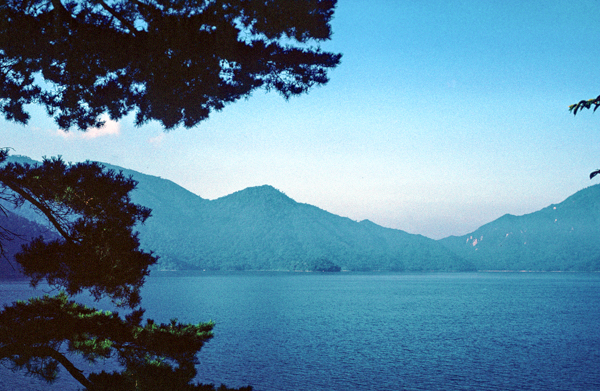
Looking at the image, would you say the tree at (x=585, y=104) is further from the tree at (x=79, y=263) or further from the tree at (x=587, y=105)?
the tree at (x=79, y=263)

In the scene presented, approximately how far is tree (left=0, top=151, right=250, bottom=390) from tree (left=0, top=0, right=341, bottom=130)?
2610 millimetres

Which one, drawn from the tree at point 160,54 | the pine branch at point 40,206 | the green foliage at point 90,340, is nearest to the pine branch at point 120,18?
the tree at point 160,54

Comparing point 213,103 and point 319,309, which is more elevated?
point 213,103

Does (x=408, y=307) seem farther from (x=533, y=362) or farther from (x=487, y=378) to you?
(x=487, y=378)

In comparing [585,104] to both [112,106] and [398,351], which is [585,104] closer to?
[112,106]

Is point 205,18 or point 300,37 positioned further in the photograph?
point 300,37

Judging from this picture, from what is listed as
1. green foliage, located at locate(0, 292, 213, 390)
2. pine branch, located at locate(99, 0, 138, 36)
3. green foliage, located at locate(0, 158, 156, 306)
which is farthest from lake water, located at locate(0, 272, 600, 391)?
pine branch, located at locate(99, 0, 138, 36)

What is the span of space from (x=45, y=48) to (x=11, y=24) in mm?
718

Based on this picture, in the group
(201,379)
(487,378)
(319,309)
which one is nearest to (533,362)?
(487,378)

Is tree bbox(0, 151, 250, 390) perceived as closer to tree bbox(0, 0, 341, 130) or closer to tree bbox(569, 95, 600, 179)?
Answer: tree bbox(0, 0, 341, 130)

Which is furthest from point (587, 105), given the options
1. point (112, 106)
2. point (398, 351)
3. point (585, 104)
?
point (398, 351)

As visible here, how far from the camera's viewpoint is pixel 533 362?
112ft

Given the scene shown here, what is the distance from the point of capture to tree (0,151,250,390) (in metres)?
6.96

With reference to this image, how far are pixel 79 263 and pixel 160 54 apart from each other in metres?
4.13
